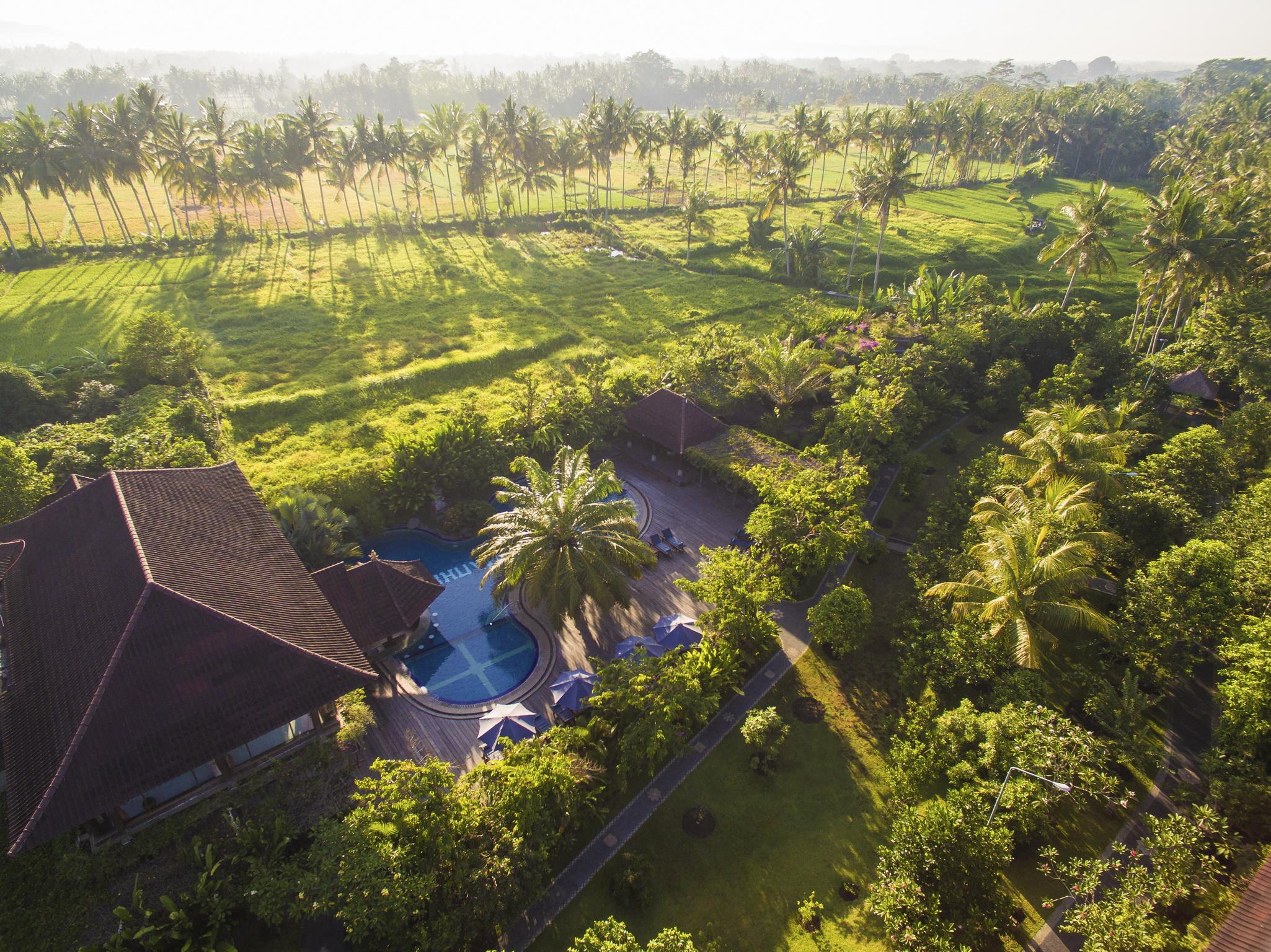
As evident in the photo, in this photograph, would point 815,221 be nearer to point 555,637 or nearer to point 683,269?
point 683,269

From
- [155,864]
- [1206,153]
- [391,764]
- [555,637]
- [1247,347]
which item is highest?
[1206,153]

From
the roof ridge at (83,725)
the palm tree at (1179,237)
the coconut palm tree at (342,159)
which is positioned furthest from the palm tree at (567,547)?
the coconut palm tree at (342,159)

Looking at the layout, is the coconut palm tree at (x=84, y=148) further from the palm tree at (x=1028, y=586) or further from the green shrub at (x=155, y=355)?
the palm tree at (x=1028, y=586)

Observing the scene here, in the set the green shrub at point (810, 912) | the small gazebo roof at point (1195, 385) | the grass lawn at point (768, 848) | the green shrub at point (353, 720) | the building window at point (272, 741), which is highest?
the small gazebo roof at point (1195, 385)

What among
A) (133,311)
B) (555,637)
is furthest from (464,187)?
(555,637)

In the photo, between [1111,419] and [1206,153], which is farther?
[1206,153]

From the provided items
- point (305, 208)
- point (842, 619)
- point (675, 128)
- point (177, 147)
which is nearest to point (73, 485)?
point (842, 619)
